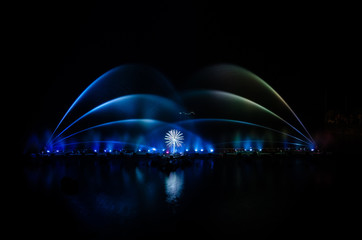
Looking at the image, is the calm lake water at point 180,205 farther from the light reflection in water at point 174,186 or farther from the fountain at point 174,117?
the fountain at point 174,117

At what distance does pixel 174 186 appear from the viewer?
19.3 m

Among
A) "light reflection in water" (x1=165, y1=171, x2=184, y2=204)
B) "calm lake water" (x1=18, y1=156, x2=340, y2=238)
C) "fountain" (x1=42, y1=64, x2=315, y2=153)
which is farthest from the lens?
"fountain" (x1=42, y1=64, x2=315, y2=153)

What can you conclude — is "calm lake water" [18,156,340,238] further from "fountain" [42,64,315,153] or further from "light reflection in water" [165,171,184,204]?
"fountain" [42,64,315,153]

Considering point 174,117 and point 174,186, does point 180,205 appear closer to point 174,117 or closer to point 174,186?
point 174,186

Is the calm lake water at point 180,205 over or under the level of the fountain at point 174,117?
under

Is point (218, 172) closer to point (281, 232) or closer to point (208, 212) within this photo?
point (208, 212)

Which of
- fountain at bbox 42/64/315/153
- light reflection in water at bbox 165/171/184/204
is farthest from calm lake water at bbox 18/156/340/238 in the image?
fountain at bbox 42/64/315/153

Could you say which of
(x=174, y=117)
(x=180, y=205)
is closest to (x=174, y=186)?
(x=180, y=205)

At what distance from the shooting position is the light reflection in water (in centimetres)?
1609

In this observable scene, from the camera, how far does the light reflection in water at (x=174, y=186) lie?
16094mm

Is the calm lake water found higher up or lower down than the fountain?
lower down

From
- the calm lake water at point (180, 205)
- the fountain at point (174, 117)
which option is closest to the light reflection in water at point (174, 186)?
the calm lake water at point (180, 205)

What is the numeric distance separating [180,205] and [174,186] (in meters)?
4.62

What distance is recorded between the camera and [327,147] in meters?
42.8
